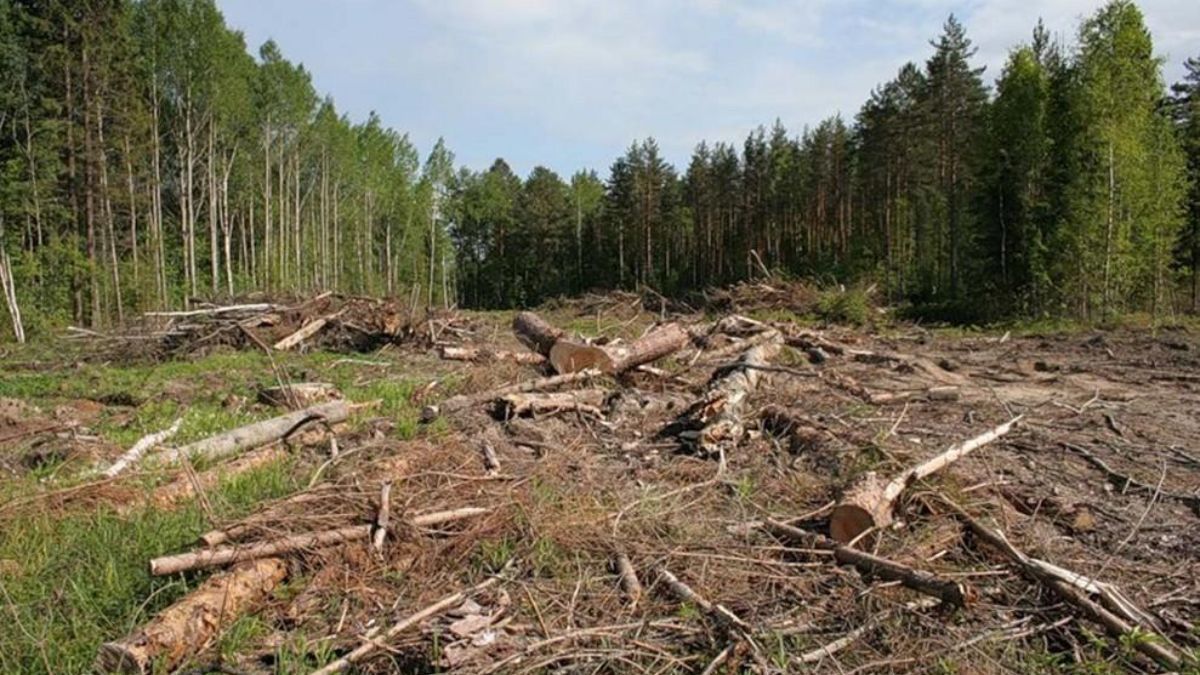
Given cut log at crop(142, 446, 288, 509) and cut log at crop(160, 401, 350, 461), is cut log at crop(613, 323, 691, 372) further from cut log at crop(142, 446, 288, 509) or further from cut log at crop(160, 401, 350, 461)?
cut log at crop(142, 446, 288, 509)

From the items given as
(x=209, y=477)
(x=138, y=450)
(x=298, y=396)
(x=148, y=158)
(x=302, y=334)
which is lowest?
(x=209, y=477)

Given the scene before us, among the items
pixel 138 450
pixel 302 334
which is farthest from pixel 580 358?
pixel 302 334

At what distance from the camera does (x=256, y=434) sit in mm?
6910

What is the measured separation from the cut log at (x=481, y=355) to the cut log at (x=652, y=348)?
1.99 meters

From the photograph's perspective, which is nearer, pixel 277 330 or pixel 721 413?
pixel 721 413

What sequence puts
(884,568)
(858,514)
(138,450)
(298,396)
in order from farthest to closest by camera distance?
(298,396), (138,450), (858,514), (884,568)

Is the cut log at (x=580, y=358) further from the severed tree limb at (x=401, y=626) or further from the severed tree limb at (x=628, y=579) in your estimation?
the severed tree limb at (x=401, y=626)

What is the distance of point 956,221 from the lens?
32.4 m

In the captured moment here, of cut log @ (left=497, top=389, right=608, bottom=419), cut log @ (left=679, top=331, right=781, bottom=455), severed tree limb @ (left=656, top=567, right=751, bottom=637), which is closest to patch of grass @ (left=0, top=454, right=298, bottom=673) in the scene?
severed tree limb @ (left=656, top=567, right=751, bottom=637)

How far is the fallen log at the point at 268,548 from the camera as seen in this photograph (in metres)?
3.80

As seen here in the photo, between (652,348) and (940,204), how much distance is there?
32157mm

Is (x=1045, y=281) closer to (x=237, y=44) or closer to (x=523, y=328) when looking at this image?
(x=523, y=328)


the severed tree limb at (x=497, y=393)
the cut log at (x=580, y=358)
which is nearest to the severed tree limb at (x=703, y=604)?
the severed tree limb at (x=497, y=393)

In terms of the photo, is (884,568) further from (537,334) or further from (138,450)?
(537,334)
